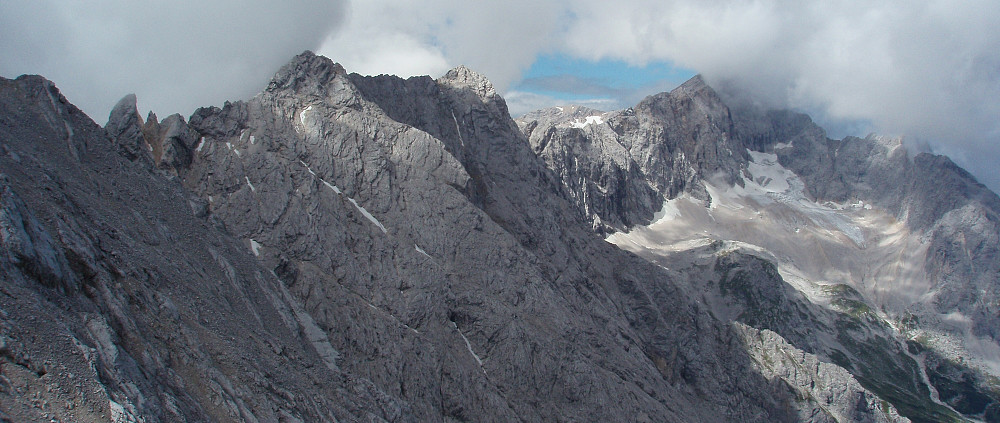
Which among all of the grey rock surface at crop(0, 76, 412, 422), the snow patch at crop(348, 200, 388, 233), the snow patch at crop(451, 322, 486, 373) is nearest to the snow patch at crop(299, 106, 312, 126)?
the snow patch at crop(348, 200, 388, 233)

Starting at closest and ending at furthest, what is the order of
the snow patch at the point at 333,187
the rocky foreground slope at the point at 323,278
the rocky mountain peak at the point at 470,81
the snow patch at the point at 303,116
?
the rocky foreground slope at the point at 323,278 → the snow patch at the point at 333,187 → the snow patch at the point at 303,116 → the rocky mountain peak at the point at 470,81

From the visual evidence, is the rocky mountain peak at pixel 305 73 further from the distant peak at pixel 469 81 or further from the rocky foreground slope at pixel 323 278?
the distant peak at pixel 469 81

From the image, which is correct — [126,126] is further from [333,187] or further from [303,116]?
[333,187]

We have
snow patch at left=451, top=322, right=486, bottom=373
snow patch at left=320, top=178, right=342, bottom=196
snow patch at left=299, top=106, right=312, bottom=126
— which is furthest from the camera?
snow patch at left=299, top=106, right=312, bottom=126

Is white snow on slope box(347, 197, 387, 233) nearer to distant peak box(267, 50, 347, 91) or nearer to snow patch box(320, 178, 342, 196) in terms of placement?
snow patch box(320, 178, 342, 196)

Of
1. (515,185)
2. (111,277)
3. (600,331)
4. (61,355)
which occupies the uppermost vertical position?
(515,185)

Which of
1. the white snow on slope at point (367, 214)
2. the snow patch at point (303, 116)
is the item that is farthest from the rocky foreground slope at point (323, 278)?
the white snow on slope at point (367, 214)

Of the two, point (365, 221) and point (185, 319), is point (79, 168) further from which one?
point (365, 221)

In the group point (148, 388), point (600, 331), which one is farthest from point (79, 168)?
point (600, 331)
